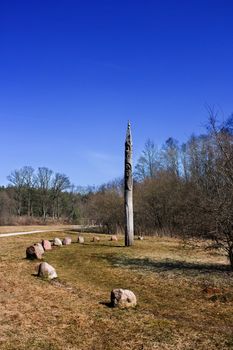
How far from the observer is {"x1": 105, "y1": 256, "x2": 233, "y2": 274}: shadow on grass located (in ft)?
38.2

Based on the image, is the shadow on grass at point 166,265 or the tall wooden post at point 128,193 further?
the tall wooden post at point 128,193

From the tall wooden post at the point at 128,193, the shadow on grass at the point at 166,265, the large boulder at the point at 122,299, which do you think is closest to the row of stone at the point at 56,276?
the large boulder at the point at 122,299

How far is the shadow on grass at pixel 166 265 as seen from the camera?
11.7 m

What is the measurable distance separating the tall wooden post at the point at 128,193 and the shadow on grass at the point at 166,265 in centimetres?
417

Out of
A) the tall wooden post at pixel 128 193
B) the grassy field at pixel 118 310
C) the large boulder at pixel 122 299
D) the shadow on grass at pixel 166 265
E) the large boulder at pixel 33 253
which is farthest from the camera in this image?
the tall wooden post at pixel 128 193

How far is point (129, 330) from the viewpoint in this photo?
6.39 m

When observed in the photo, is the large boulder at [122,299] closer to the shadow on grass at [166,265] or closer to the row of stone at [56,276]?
the row of stone at [56,276]

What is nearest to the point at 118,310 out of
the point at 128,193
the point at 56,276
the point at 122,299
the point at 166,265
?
the point at 122,299

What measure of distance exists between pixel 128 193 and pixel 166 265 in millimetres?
6766

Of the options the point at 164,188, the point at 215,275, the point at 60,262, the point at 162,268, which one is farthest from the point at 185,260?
the point at 164,188

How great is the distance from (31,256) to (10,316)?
287 inches

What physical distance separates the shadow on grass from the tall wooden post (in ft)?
13.7

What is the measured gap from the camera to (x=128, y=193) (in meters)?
19.0

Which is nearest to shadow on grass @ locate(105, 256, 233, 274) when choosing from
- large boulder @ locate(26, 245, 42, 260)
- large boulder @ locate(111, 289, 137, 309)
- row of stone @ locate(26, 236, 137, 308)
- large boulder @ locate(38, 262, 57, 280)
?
large boulder @ locate(26, 245, 42, 260)
